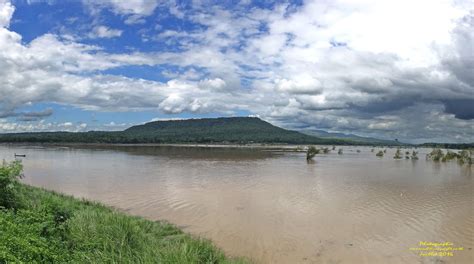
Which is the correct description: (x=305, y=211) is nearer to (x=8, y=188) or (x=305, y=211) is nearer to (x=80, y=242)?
(x=80, y=242)

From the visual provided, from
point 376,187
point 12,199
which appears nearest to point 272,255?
point 12,199

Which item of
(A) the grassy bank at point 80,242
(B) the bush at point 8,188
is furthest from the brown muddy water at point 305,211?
(B) the bush at point 8,188

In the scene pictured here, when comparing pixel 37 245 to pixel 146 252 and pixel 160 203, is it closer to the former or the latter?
pixel 146 252

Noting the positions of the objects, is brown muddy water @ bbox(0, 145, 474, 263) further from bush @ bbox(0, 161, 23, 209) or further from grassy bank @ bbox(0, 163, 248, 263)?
bush @ bbox(0, 161, 23, 209)

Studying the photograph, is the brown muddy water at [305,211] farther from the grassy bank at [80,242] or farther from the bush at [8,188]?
the bush at [8,188]

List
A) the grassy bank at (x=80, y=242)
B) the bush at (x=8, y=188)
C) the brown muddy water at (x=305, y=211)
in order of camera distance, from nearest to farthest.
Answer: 1. the grassy bank at (x=80, y=242)
2. the bush at (x=8, y=188)
3. the brown muddy water at (x=305, y=211)

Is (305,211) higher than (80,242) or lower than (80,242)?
lower

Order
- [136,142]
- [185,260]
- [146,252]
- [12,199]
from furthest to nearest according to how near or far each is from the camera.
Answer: [136,142], [12,199], [146,252], [185,260]

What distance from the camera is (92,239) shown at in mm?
7688

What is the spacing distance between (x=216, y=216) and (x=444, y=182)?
20432 mm

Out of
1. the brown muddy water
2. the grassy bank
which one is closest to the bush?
the grassy bank

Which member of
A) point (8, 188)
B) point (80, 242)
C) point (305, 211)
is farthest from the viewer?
point (305, 211)

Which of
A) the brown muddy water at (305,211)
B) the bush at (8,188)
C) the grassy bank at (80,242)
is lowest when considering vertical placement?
the brown muddy water at (305,211)

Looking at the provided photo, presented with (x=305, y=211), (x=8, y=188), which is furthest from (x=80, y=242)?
(x=305, y=211)
